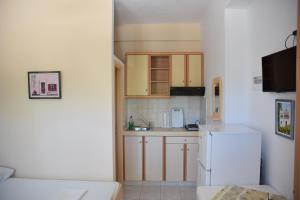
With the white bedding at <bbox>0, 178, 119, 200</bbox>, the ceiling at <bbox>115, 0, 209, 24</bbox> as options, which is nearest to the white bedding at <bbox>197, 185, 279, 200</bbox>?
the white bedding at <bbox>0, 178, 119, 200</bbox>

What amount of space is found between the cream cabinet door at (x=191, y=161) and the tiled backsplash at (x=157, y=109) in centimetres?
67

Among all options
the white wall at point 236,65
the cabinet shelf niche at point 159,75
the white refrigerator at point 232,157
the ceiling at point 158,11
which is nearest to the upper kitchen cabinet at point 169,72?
the cabinet shelf niche at point 159,75

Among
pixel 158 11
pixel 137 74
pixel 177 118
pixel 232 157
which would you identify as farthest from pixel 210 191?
pixel 158 11

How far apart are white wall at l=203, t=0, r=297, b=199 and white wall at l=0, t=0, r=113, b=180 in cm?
135

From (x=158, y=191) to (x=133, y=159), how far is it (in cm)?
66

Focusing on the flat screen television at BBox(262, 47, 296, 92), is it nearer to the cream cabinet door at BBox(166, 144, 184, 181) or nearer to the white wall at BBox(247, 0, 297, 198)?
the white wall at BBox(247, 0, 297, 198)

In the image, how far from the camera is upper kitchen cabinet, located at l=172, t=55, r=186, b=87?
3738 millimetres

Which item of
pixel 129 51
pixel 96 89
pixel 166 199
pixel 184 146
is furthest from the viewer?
pixel 129 51

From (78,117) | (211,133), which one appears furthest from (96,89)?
(211,133)

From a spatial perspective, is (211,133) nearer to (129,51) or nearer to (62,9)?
(62,9)

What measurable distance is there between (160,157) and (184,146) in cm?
45

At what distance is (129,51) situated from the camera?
13.1 ft

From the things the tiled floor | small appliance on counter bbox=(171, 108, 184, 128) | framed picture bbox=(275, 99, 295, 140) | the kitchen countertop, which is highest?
framed picture bbox=(275, 99, 295, 140)

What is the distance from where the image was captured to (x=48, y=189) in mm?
2176
